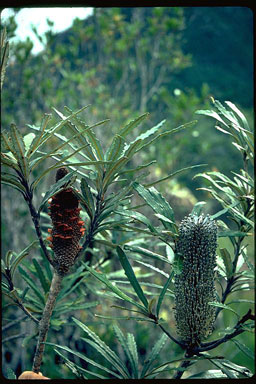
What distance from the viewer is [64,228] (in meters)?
0.55

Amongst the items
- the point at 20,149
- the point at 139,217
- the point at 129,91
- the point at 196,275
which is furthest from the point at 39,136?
the point at 129,91

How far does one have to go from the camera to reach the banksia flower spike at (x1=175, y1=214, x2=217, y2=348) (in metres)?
0.52

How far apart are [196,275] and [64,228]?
0.60 feet

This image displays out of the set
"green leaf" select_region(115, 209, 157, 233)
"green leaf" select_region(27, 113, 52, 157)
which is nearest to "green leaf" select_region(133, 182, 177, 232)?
"green leaf" select_region(115, 209, 157, 233)

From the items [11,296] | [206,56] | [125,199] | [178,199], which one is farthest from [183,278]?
[206,56]

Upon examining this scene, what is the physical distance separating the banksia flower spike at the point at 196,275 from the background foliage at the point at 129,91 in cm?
14

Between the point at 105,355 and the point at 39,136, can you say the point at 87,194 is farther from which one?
the point at 105,355

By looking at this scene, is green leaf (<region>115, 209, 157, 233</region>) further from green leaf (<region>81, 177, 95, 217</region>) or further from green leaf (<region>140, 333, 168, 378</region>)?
green leaf (<region>140, 333, 168, 378</region>)

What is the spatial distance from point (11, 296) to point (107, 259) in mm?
289

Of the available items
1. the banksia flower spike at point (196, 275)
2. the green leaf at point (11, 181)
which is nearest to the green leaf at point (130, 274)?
the banksia flower spike at point (196, 275)

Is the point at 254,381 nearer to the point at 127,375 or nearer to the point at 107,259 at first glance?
the point at 127,375

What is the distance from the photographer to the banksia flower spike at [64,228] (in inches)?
21.7

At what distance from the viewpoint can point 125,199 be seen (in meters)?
0.58

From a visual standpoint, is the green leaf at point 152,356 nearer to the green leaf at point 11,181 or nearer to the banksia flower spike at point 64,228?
the banksia flower spike at point 64,228
